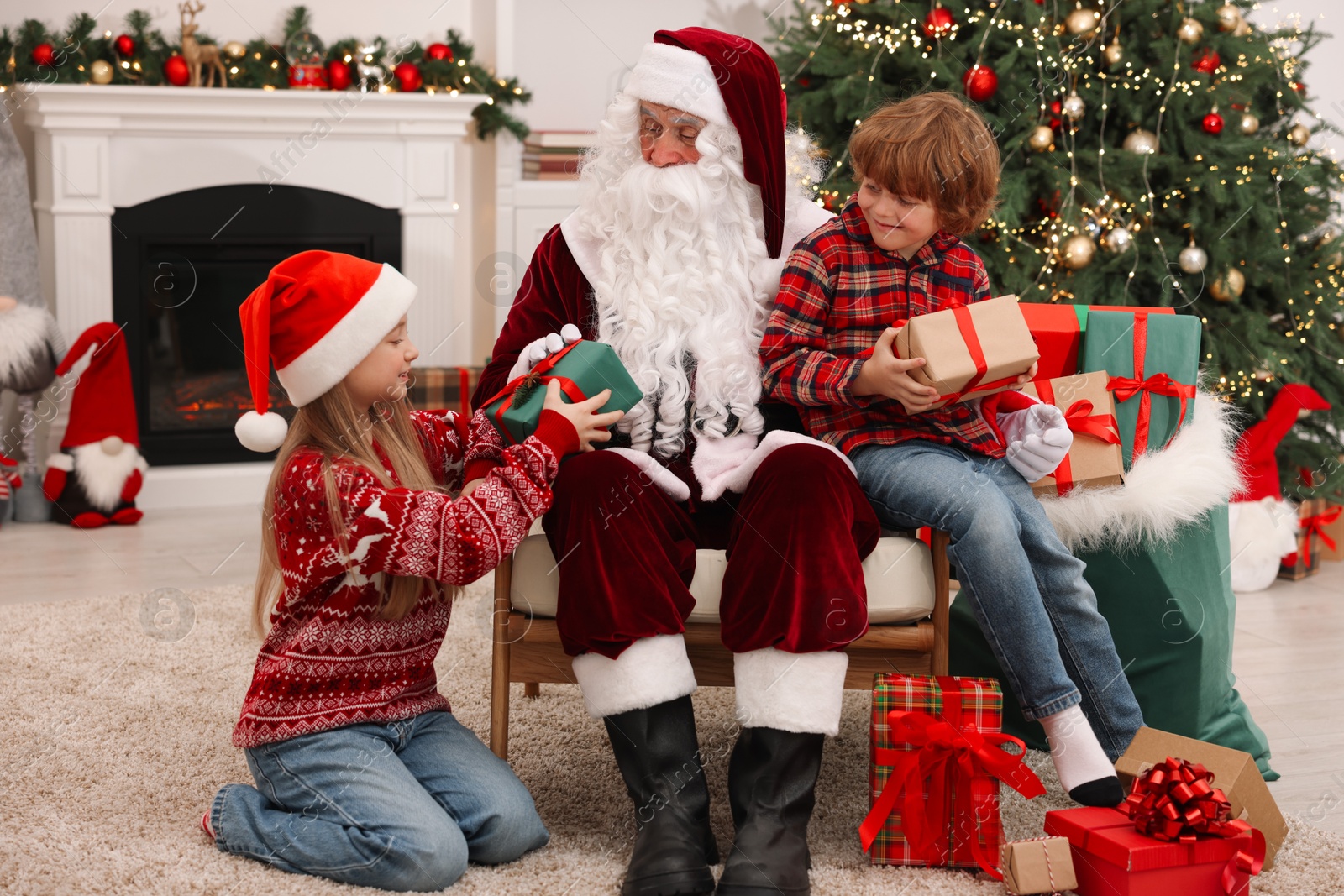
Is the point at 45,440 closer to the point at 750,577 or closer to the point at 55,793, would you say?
the point at 55,793

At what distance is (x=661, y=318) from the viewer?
1.94m

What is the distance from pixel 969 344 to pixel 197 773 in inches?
54.1

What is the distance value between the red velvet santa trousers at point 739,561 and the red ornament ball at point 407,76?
2.82 meters

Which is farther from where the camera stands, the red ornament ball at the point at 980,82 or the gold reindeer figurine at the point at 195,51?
the gold reindeer figurine at the point at 195,51

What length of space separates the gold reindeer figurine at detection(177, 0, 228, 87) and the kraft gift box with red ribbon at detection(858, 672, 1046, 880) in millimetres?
3193

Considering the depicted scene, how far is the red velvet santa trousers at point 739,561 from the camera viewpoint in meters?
1.57

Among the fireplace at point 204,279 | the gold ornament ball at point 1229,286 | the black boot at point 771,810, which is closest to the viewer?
the black boot at point 771,810

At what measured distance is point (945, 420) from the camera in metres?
1.87

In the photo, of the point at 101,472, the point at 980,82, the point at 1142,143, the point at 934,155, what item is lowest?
the point at 101,472

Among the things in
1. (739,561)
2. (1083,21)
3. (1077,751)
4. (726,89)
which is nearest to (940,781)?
(1077,751)

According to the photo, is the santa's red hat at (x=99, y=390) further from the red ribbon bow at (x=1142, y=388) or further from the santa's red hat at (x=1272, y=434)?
the santa's red hat at (x=1272, y=434)

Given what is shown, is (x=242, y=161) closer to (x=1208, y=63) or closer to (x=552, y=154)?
(x=552, y=154)

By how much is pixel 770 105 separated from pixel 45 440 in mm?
3067

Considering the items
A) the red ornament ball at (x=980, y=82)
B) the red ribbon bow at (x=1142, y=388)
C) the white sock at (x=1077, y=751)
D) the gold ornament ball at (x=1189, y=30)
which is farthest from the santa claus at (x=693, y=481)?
the gold ornament ball at (x=1189, y=30)
